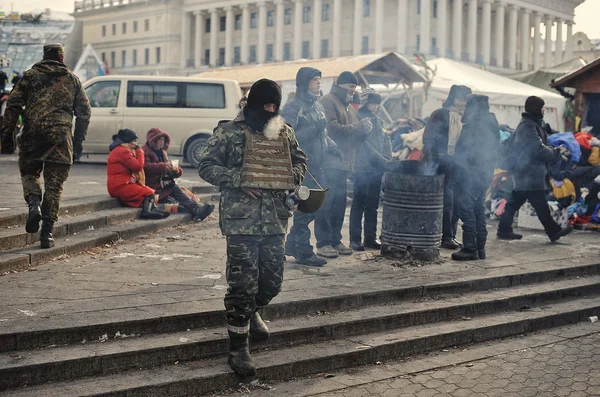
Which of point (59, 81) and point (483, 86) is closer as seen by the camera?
point (59, 81)

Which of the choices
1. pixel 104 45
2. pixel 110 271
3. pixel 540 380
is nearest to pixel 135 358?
pixel 110 271

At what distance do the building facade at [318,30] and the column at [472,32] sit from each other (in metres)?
0.10

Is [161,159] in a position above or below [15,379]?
above

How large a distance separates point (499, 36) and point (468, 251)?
7982 centimetres

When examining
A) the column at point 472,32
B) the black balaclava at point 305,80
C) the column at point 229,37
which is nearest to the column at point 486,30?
the column at point 472,32

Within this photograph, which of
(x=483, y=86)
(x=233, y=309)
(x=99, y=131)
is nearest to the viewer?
(x=233, y=309)

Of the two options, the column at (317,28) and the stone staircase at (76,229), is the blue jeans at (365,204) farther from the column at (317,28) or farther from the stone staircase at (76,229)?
the column at (317,28)

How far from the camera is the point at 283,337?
18.1 feet

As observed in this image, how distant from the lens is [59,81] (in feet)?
23.9

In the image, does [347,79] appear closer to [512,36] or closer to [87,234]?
[87,234]

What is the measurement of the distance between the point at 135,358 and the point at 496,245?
607 cm

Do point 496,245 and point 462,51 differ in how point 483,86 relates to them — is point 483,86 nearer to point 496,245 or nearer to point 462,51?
point 496,245

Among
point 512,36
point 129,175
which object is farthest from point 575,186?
point 512,36

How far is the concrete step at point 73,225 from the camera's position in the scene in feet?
23.7
